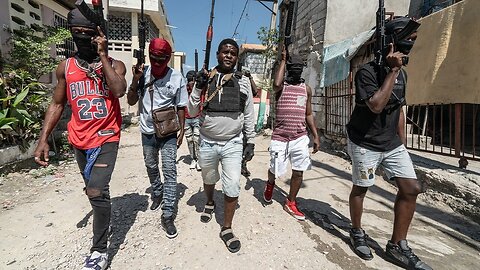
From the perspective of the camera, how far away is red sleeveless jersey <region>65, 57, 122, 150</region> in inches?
84.7

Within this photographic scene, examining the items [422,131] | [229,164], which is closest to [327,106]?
[422,131]

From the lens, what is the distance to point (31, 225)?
288cm

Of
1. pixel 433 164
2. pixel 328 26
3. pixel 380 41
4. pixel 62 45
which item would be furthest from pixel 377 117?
pixel 62 45

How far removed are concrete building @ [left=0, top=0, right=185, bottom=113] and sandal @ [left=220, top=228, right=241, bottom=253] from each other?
19.4 feet

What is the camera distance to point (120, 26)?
12312 millimetres

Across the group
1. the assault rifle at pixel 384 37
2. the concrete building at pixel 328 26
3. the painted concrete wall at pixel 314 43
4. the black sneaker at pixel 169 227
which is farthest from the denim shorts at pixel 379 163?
the painted concrete wall at pixel 314 43

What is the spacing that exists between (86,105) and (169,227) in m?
1.37

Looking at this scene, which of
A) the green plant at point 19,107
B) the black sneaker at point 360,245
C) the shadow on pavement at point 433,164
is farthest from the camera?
the green plant at point 19,107

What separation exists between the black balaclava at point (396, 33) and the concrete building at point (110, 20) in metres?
6.76

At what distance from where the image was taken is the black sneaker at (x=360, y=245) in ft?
8.13

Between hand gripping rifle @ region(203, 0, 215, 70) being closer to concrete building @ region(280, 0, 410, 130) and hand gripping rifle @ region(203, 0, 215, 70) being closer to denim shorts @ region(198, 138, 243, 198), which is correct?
denim shorts @ region(198, 138, 243, 198)

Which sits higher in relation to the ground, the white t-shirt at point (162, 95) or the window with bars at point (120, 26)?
the window with bars at point (120, 26)

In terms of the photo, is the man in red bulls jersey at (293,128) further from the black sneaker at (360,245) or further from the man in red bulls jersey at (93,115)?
the man in red bulls jersey at (93,115)

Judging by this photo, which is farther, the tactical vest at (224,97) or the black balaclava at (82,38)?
the tactical vest at (224,97)
